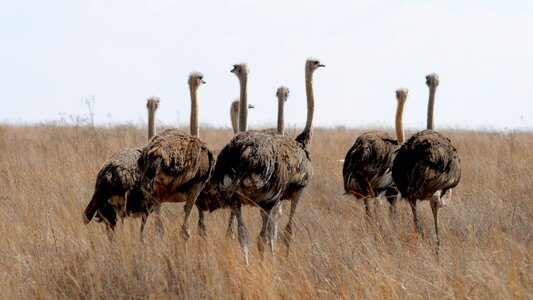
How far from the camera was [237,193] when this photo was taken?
6023mm

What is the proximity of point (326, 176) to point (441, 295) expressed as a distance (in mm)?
6117

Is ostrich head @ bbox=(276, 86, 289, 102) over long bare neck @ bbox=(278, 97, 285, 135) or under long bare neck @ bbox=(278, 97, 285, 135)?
over

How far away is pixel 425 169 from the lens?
684 centimetres

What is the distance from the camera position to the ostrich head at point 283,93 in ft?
27.6

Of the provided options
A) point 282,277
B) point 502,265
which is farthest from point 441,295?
point 282,277

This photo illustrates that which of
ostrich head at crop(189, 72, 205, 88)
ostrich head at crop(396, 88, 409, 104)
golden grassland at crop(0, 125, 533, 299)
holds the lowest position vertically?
golden grassland at crop(0, 125, 533, 299)

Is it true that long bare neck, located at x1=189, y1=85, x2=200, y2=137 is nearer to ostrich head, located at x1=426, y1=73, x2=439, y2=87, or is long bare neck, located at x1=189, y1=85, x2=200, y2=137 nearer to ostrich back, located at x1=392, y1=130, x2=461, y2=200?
ostrich back, located at x1=392, y1=130, x2=461, y2=200

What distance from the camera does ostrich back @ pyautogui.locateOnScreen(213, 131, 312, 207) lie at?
5.88 meters

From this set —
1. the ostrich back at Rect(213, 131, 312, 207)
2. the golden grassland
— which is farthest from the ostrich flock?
the golden grassland

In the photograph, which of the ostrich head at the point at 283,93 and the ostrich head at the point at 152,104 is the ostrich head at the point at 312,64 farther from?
the ostrich head at the point at 152,104

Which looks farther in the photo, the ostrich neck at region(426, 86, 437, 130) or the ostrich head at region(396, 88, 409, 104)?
the ostrich head at region(396, 88, 409, 104)

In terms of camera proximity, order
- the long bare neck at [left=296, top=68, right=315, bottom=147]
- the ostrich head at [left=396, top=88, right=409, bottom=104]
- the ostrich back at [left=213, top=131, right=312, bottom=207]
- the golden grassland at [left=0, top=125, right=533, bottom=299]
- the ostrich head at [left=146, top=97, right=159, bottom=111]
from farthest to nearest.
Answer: the ostrich head at [left=396, top=88, right=409, bottom=104] → the ostrich head at [left=146, top=97, right=159, bottom=111] → the long bare neck at [left=296, top=68, right=315, bottom=147] → the ostrich back at [left=213, top=131, right=312, bottom=207] → the golden grassland at [left=0, top=125, right=533, bottom=299]

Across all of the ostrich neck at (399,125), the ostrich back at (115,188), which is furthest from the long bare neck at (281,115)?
the ostrich back at (115,188)

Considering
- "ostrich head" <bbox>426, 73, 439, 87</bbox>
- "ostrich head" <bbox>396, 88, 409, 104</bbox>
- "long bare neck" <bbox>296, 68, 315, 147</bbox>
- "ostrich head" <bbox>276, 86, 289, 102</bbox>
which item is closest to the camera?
"long bare neck" <bbox>296, 68, 315, 147</bbox>
